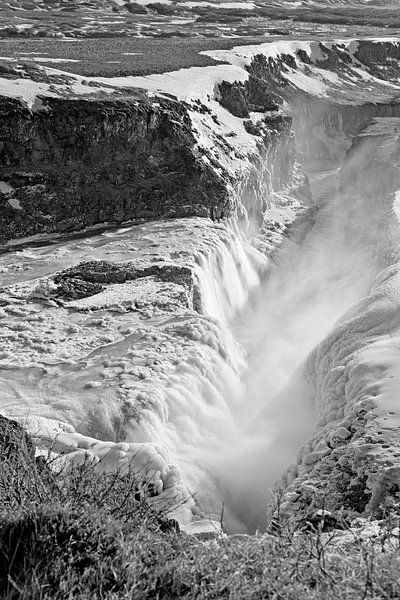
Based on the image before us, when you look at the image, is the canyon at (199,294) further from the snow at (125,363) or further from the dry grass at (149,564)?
the dry grass at (149,564)

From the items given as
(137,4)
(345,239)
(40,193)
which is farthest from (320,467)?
(137,4)

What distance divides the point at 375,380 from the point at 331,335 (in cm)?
504

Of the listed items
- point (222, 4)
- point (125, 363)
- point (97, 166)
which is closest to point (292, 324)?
point (97, 166)

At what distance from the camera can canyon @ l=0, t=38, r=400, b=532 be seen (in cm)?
1320

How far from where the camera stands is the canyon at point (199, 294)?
1320 centimetres

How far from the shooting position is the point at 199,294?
968 inches

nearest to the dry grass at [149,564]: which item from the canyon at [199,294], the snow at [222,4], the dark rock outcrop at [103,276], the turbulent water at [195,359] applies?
the canyon at [199,294]

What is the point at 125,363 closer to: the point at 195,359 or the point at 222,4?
the point at 195,359

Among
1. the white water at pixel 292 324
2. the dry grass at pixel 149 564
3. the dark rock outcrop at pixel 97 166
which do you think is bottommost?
the white water at pixel 292 324

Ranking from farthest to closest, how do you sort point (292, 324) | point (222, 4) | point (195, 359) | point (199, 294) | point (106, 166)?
point (222, 4)
point (106, 166)
point (292, 324)
point (199, 294)
point (195, 359)

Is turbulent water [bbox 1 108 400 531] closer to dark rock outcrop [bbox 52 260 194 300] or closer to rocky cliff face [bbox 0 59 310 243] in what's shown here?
dark rock outcrop [bbox 52 260 194 300]

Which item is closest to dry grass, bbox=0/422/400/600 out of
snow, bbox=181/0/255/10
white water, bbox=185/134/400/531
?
white water, bbox=185/134/400/531

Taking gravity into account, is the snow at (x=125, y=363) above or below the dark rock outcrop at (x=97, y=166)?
below

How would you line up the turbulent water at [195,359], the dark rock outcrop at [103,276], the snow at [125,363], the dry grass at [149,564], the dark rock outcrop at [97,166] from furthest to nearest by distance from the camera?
the dark rock outcrop at [97,166] → the dark rock outcrop at [103,276] → the turbulent water at [195,359] → the snow at [125,363] → the dry grass at [149,564]
